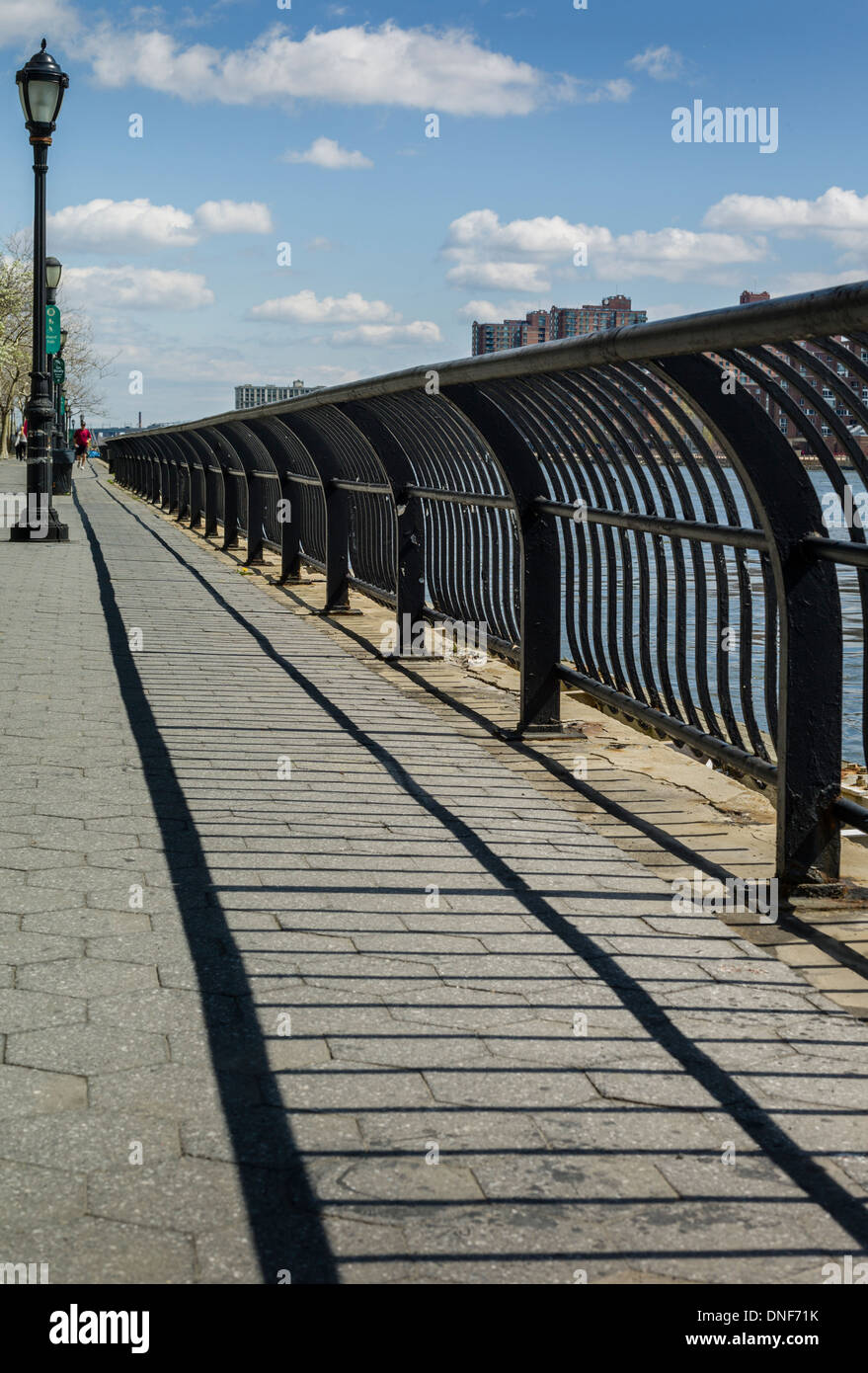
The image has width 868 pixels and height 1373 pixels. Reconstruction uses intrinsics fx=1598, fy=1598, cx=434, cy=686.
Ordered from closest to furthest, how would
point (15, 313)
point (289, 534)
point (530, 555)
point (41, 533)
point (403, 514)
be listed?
point (530, 555)
point (403, 514)
point (289, 534)
point (41, 533)
point (15, 313)

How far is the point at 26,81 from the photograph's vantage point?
17.7 meters

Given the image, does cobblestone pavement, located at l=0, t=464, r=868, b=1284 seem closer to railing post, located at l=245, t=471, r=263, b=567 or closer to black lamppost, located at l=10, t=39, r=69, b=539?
railing post, located at l=245, t=471, r=263, b=567

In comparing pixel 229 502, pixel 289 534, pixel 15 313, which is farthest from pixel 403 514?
pixel 15 313

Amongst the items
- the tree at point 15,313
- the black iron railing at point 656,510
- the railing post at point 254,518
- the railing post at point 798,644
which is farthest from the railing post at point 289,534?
the tree at point 15,313

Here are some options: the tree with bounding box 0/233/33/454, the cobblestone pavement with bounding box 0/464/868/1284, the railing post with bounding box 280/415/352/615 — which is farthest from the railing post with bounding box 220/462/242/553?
the tree with bounding box 0/233/33/454

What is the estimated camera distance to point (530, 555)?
6.89 metres

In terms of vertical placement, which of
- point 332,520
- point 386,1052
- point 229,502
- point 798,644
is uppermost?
point 229,502

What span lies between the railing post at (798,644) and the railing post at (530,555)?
2444 millimetres

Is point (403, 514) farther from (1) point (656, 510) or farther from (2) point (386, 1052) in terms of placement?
(2) point (386, 1052)

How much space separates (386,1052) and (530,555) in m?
3.87

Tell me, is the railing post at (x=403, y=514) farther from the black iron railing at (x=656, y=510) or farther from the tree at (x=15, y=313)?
the tree at (x=15, y=313)

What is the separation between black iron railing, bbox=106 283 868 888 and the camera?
4184mm
